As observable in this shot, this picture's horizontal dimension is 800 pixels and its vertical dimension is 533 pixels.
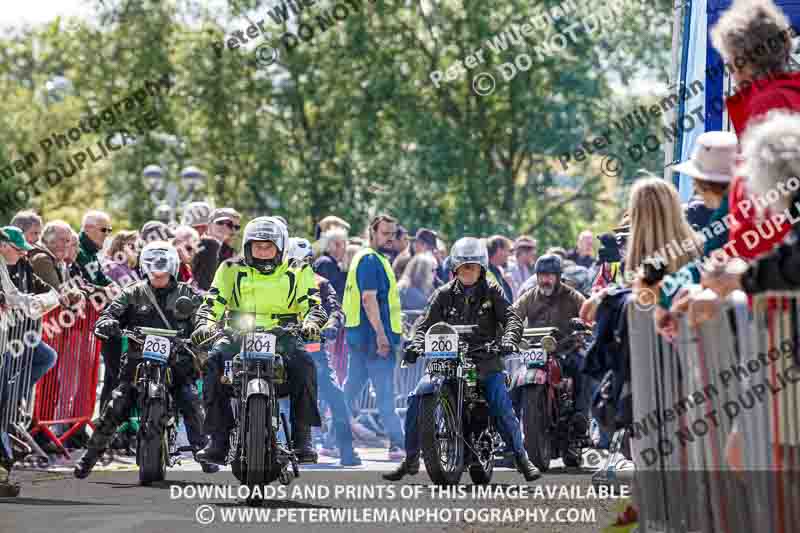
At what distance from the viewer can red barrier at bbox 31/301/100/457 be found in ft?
49.9

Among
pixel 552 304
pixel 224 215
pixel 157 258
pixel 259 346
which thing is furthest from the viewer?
pixel 224 215

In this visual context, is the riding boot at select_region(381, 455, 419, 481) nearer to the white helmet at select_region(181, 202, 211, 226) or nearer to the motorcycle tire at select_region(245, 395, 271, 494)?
the motorcycle tire at select_region(245, 395, 271, 494)

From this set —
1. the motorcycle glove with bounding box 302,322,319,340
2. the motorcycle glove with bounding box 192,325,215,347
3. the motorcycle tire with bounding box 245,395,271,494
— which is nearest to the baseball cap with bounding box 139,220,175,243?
the motorcycle glove with bounding box 192,325,215,347

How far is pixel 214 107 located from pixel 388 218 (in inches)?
1190

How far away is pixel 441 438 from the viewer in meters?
12.9

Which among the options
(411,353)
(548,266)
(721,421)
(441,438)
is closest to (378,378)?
(548,266)

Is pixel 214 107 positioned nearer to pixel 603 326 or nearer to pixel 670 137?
pixel 670 137

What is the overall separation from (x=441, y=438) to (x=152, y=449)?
2081mm

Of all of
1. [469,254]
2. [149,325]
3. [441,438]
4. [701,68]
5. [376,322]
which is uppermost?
[701,68]

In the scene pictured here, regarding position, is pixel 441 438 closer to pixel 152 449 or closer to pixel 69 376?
pixel 152 449

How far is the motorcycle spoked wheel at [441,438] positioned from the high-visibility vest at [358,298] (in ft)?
12.1

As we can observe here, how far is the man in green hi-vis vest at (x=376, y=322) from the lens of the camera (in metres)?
16.5

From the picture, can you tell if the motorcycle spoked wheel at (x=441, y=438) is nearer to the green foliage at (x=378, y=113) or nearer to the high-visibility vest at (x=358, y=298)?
the high-visibility vest at (x=358, y=298)

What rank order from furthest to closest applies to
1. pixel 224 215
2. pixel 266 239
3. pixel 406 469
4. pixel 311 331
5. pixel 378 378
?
pixel 224 215
pixel 378 378
pixel 406 469
pixel 266 239
pixel 311 331
